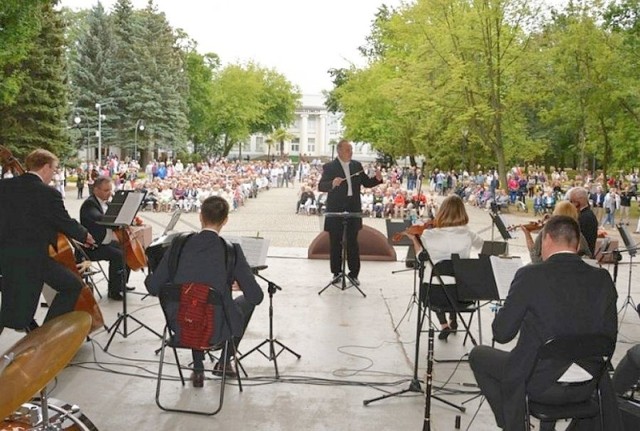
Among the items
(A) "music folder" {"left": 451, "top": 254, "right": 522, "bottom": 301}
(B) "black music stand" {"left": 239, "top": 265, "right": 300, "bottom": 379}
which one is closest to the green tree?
(B) "black music stand" {"left": 239, "top": 265, "right": 300, "bottom": 379}

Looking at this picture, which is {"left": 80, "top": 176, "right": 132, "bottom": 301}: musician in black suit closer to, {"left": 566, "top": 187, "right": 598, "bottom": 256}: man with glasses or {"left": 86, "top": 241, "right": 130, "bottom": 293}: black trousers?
{"left": 86, "top": 241, "right": 130, "bottom": 293}: black trousers

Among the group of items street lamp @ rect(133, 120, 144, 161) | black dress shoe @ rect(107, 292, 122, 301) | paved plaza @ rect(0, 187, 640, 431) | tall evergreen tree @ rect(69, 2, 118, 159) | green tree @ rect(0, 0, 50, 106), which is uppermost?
tall evergreen tree @ rect(69, 2, 118, 159)

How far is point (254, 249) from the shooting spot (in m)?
5.95

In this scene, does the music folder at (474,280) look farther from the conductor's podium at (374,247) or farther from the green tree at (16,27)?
the green tree at (16,27)

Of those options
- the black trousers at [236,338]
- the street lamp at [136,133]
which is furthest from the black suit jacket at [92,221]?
the street lamp at [136,133]

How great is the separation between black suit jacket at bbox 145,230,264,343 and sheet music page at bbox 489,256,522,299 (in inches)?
67.6

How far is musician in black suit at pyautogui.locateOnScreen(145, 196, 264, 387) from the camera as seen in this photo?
4984 mm

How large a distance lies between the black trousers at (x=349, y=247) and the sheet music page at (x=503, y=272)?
4.96m

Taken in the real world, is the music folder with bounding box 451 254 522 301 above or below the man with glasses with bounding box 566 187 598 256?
below

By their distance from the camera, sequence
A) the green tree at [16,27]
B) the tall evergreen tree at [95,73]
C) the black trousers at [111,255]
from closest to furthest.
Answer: the black trousers at [111,255] → the green tree at [16,27] → the tall evergreen tree at [95,73]

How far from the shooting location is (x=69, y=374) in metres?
5.81

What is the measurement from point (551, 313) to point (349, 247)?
601 cm

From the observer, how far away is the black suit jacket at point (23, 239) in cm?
552

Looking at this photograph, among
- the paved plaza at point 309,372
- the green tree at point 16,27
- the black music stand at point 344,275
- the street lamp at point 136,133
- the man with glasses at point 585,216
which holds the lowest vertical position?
the paved plaza at point 309,372
